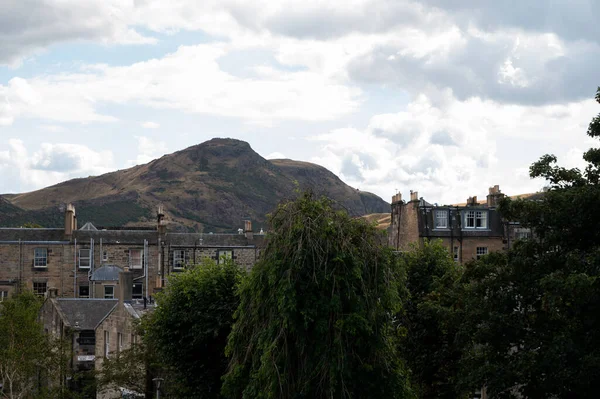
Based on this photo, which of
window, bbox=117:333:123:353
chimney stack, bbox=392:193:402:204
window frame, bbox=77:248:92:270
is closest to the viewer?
window, bbox=117:333:123:353

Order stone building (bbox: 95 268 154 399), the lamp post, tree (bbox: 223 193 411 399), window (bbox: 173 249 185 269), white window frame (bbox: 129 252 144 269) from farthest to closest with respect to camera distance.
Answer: window (bbox: 173 249 185 269) → white window frame (bbox: 129 252 144 269) → stone building (bbox: 95 268 154 399) → the lamp post → tree (bbox: 223 193 411 399)

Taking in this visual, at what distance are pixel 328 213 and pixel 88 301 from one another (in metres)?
30.9

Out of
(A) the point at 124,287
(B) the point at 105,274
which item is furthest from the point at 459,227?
(A) the point at 124,287

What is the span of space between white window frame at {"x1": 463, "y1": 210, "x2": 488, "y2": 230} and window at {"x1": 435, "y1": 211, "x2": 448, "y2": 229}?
169 centimetres

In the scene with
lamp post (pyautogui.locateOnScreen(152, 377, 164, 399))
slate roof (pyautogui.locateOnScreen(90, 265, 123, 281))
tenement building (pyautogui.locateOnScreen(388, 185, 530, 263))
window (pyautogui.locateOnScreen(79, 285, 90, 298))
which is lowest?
lamp post (pyautogui.locateOnScreen(152, 377, 164, 399))

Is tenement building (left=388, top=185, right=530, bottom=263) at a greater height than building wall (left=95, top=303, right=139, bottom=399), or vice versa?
tenement building (left=388, top=185, right=530, bottom=263)

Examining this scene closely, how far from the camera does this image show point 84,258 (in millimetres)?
80812

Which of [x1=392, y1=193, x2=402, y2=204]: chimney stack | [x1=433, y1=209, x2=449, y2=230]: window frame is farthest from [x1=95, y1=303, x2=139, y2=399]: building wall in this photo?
[x1=392, y1=193, x2=402, y2=204]: chimney stack

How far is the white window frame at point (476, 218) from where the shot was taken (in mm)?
69438

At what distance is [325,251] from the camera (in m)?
23.2

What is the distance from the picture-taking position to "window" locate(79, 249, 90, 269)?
80.7m

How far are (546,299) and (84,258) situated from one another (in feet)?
208

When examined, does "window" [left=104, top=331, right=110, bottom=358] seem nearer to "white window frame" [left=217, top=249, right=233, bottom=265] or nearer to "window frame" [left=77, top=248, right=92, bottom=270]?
"white window frame" [left=217, top=249, right=233, bottom=265]

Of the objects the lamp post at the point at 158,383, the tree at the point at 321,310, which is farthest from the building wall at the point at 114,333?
the tree at the point at 321,310
